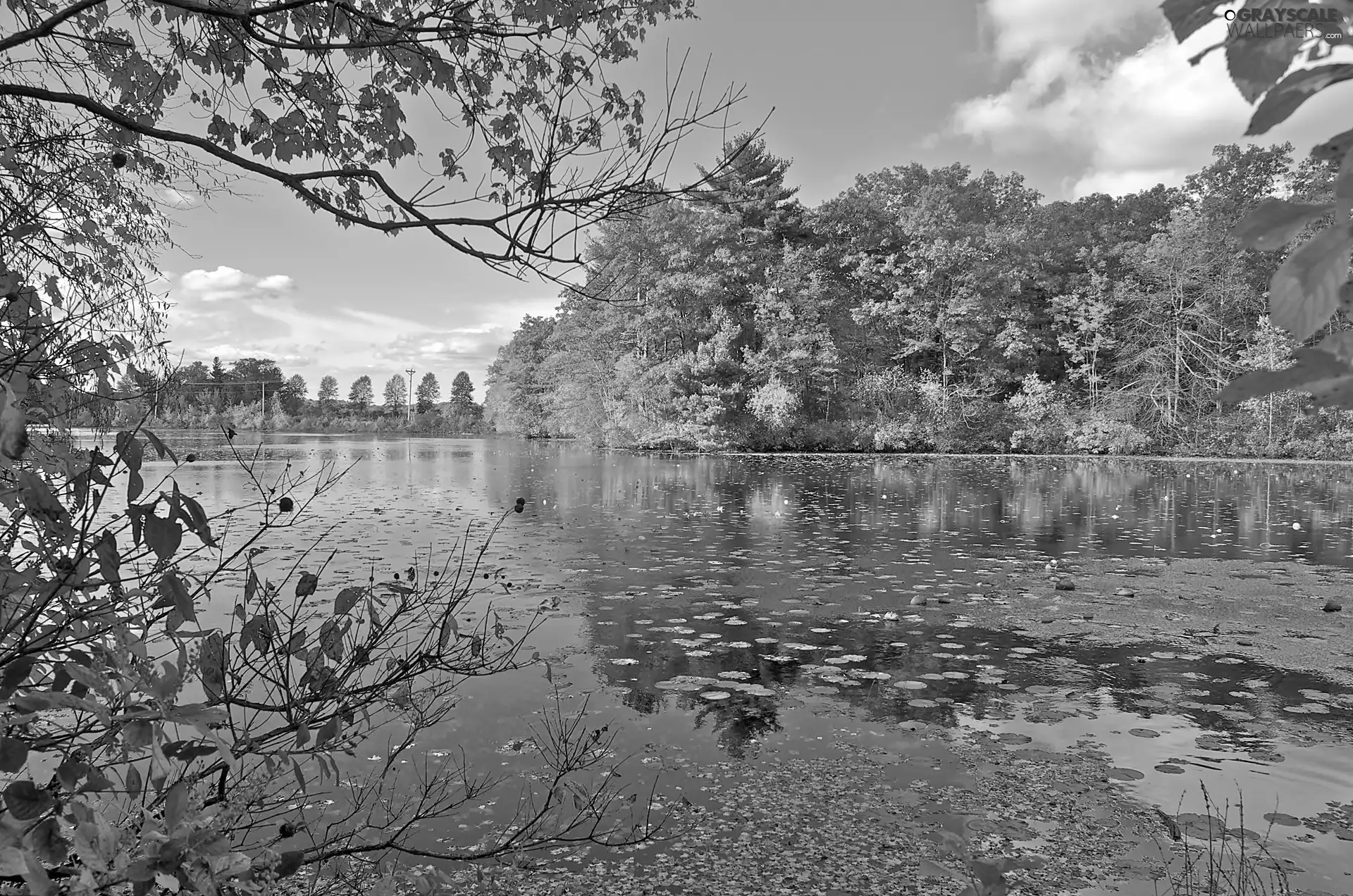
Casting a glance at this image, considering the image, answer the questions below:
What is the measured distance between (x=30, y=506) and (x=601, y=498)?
13.1 m

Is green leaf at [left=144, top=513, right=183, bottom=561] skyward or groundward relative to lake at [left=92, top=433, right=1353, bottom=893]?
skyward

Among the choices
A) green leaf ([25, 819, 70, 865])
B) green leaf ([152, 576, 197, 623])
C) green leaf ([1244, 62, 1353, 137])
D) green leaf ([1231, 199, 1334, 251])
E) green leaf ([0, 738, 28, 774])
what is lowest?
green leaf ([25, 819, 70, 865])

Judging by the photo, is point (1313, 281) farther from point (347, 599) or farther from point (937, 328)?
point (937, 328)

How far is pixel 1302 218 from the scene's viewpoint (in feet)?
2.02

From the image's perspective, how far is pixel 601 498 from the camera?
14.3 m

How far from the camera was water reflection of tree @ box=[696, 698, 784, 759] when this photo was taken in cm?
376

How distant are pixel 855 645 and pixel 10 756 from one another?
4777 mm

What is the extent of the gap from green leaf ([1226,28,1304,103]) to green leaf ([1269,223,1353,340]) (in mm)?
130

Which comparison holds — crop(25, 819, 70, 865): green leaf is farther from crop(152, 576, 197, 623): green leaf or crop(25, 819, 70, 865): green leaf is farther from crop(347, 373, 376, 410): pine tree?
crop(347, 373, 376, 410): pine tree

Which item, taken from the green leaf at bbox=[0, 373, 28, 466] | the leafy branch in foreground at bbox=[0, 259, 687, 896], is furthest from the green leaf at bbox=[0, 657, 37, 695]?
the green leaf at bbox=[0, 373, 28, 466]

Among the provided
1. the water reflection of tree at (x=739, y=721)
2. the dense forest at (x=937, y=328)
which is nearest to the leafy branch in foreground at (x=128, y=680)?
the water reflection of tree at (x=739, y=721)

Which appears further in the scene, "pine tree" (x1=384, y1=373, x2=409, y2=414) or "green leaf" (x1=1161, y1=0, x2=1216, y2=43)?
"pine tree" (x1=384, y1=373, x2=409, y2=414)

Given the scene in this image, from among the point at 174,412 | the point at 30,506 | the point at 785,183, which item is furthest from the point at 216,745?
the point at 785,183

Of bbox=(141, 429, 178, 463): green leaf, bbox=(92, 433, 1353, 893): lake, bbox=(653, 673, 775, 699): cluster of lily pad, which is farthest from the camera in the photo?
bbox=(653, 673, 775, 699): cluster of lily pad
